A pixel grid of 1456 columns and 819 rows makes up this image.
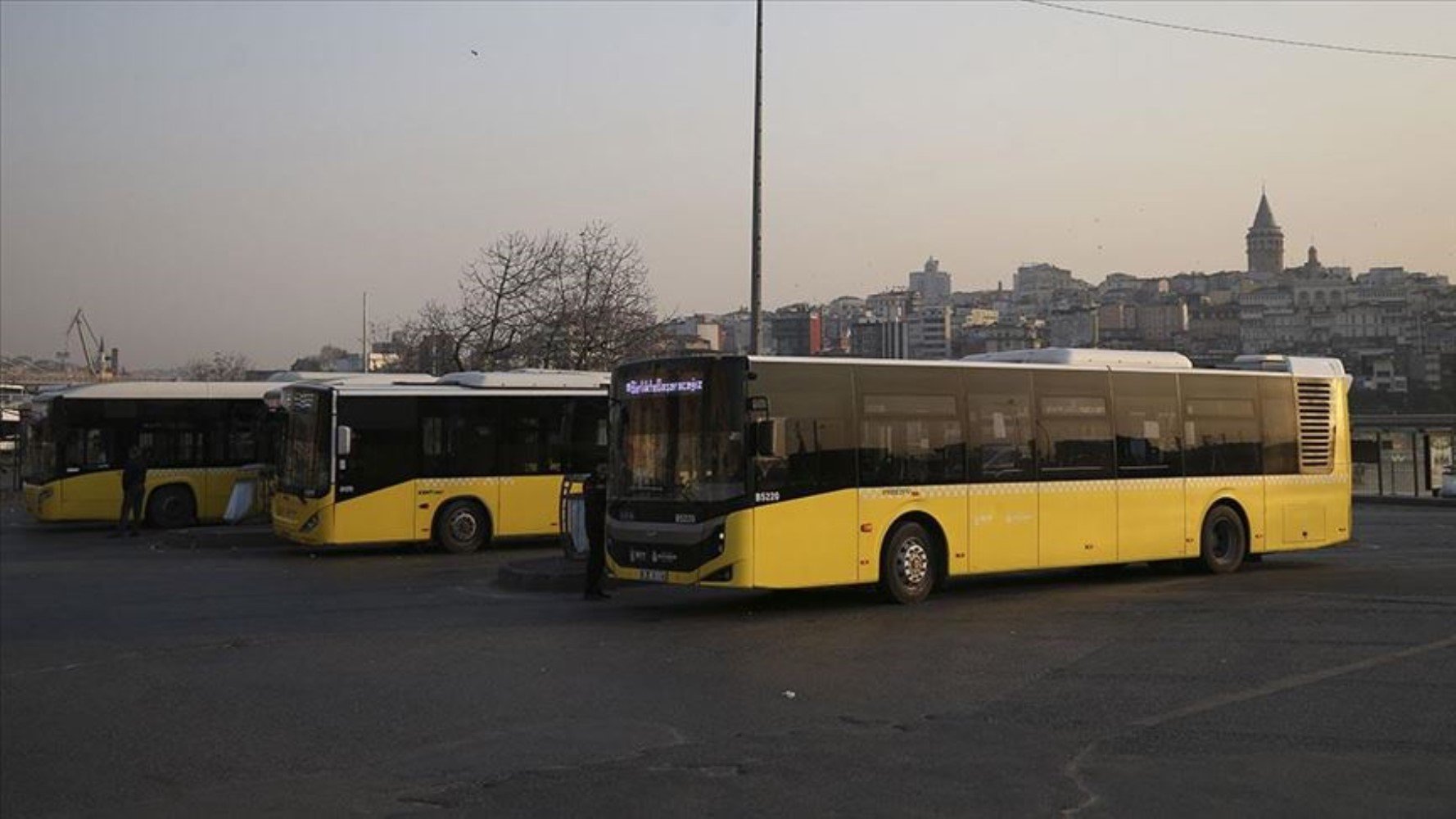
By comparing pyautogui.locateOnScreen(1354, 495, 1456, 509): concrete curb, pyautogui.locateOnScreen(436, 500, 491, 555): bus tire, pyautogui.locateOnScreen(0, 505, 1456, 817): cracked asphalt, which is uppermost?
pyautogui.locateOnScreen(436, 500, 491, 555): bus tire

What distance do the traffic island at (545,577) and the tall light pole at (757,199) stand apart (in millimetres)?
4791

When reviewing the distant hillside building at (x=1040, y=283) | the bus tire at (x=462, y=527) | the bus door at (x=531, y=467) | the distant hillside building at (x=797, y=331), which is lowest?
the bus tire at (x=462, y=527)

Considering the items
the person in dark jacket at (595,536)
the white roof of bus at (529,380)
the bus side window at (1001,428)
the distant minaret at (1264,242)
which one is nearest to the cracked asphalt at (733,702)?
the person in dark jacket at (595,536)

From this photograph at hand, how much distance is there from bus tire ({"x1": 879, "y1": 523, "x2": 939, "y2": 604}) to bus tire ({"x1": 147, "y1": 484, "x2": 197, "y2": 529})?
1889 cm

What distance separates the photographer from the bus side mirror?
46.8ft

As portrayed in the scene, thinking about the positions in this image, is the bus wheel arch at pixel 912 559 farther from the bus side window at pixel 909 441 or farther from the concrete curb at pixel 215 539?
the concrete curb at pixel 215 539

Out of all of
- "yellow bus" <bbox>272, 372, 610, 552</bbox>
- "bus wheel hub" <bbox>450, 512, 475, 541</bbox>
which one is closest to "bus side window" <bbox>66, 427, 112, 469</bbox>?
"yellow bus" <bbox>272, 372, 610, 552</bbox>

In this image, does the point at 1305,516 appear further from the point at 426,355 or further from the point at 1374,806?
the point at 426,355

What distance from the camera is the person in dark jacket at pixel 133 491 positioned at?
26.7 metres

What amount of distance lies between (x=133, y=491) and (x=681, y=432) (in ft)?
54.1

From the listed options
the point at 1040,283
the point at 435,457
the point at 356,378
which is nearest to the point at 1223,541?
the point at 435,457

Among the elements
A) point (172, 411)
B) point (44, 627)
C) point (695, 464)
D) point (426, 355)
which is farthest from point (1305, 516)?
point (426, 355)

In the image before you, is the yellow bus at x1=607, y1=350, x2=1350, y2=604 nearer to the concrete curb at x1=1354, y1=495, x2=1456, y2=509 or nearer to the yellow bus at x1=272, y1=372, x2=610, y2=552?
the yellow bus at x1=272, y1=372, x2=610, y2=552

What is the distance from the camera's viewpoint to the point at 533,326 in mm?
42000
